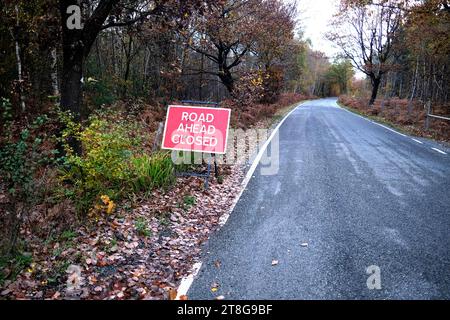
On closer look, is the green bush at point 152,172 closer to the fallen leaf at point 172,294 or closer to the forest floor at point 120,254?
the forest floor at point 120,254

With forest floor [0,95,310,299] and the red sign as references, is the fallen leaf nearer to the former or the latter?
forest floor [0,95,310,299]

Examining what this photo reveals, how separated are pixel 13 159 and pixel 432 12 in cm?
1783

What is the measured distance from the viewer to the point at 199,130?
764 centimetres

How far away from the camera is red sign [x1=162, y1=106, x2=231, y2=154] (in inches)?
299

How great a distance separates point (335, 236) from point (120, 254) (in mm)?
3277

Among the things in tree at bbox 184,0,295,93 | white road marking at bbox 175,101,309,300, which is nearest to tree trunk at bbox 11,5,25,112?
tree at bbox 184,0,295,93

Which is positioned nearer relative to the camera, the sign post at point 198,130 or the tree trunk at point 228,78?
the sign post at point 198,130

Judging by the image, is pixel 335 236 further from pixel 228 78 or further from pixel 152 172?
pixel 228 78

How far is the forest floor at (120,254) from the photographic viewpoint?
13.3 feet

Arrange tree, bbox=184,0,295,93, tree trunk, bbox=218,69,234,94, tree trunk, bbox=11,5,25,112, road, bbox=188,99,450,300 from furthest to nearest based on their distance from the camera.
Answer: tree trunk, bbox=218,69,234,94 → tree, bbox=184,0,295,93 → tree trunk, bbox=11,5,25,112 → road, bbox=188,99,450,300

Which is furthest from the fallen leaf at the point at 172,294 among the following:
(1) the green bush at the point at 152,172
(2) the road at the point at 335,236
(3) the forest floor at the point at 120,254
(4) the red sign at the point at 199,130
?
(4) the red sign at the point at 199,130

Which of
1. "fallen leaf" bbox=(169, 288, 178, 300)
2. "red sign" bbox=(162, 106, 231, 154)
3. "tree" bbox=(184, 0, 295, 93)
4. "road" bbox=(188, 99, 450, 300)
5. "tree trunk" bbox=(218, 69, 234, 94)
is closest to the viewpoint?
"fallen leaf" bbox=(169, 288, 178, 300)

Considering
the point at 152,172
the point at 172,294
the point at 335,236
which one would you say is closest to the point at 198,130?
the point at 152,172

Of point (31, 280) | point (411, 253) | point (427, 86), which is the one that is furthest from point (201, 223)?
point (427, 86)
